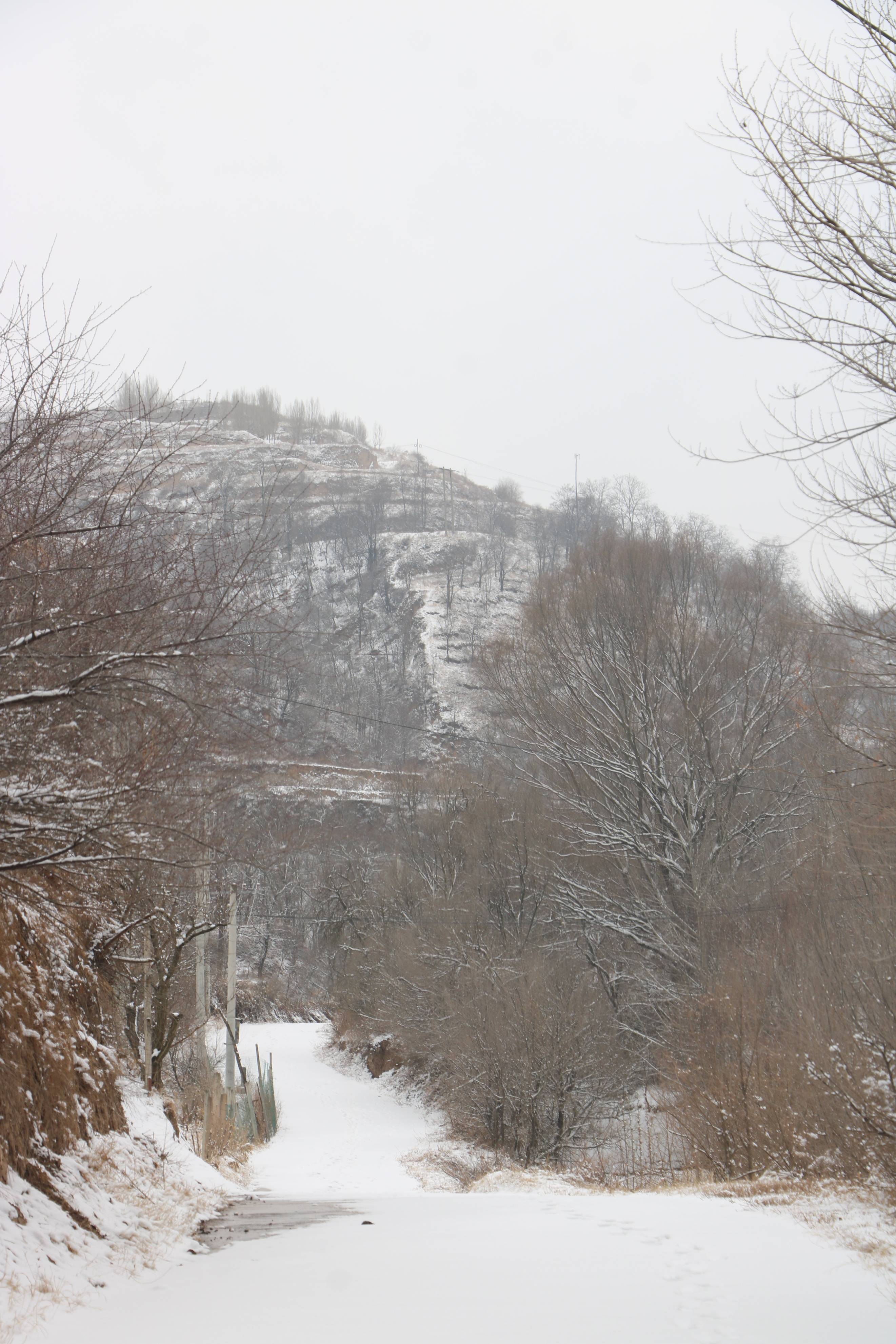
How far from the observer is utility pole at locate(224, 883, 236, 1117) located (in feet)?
69.9

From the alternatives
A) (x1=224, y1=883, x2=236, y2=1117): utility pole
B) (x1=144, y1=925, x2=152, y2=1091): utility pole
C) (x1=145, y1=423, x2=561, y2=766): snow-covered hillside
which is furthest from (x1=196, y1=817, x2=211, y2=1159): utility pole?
(x1=145, y1=423, x2=561, y2=766): snow-covered hillside

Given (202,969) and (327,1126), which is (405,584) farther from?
(202,969)

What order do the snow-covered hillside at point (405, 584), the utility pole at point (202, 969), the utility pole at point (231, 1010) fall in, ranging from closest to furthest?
1. the utility pole at point (202, 969)
2. the utility pole at point (231, 1010)
3. the snow-covered hillside at point (405, 584)

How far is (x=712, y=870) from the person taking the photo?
70.0 ft

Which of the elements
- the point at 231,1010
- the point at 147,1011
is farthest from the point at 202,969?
the point at 147,1011

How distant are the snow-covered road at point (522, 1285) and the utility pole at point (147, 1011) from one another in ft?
23.4

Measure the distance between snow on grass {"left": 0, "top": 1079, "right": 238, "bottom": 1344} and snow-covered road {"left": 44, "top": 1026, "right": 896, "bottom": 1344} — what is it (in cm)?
19

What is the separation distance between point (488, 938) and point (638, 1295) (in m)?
25.3

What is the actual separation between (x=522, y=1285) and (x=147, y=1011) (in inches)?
466

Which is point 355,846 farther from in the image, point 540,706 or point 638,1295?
point 638,1295

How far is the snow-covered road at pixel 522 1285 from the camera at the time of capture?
475cm

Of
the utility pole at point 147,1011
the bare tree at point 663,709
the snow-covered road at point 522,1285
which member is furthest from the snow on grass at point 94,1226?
the bare tree at point 663,709

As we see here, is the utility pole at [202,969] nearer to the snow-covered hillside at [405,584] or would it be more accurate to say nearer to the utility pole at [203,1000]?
the utility pole at [203,1000]

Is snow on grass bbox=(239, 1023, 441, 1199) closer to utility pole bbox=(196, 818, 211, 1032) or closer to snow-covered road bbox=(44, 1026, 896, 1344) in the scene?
utility pole bbox=(196, 818, 211, 1032)
